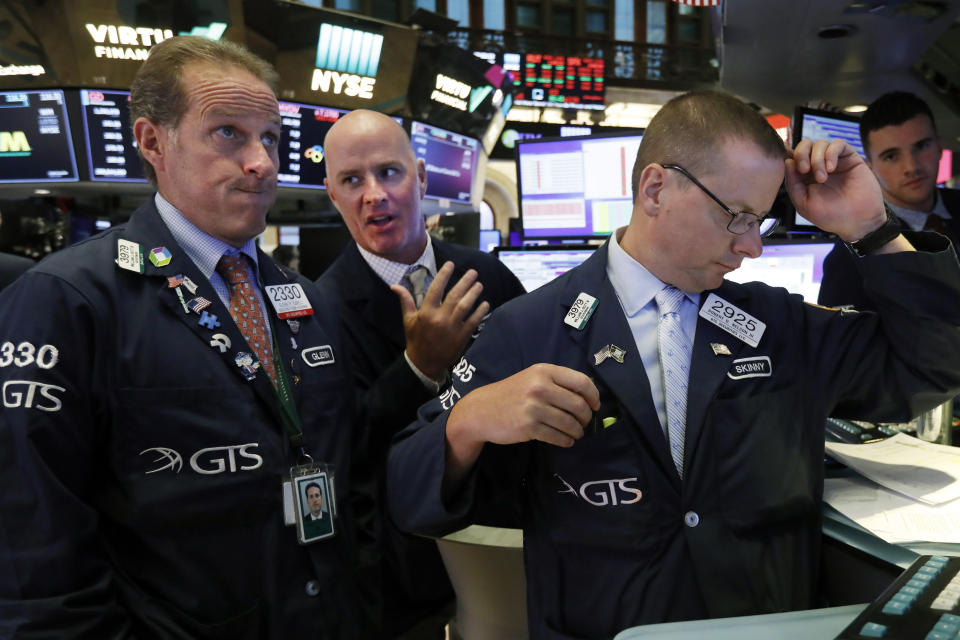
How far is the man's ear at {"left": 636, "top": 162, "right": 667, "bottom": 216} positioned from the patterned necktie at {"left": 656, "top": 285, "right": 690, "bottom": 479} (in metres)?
0.14

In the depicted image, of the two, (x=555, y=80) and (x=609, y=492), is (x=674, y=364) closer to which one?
(x=609, y=492)

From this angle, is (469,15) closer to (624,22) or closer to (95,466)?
(624,22)

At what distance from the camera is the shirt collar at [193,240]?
4.33ft

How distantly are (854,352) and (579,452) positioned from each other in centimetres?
54

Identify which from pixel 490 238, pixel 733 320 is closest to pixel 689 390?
pixel 733 320

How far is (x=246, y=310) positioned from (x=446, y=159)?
4.73 meters

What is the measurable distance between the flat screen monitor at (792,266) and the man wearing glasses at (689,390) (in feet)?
4.63

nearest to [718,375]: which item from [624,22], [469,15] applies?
[469,15]

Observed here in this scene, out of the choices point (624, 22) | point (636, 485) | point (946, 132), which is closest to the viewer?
point (636, 485)

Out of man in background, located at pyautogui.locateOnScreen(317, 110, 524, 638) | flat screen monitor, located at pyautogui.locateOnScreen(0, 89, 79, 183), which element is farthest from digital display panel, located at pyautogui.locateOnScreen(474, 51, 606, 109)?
man in background, located at pyautogui.locateOnScreen(317, 110, 524, 638)

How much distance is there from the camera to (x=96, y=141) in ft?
14.2

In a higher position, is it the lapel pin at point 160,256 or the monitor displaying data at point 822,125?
the monitor displaying data at point 822,125

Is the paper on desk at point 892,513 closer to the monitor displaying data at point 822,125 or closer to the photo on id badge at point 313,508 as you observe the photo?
the photo on id badge at point 313,508

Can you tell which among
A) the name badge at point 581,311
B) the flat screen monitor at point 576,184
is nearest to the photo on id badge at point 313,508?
the name badge at point 581,311
